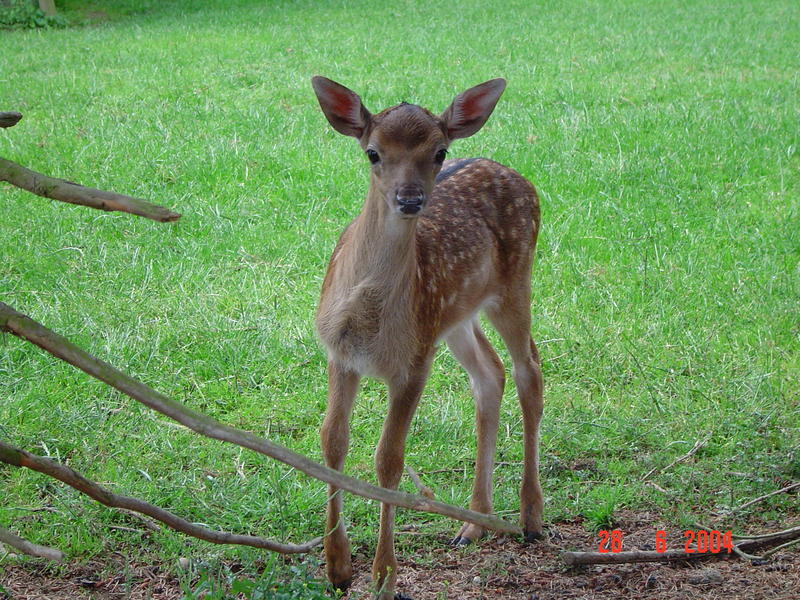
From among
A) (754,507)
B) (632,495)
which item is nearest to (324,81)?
(632,495)

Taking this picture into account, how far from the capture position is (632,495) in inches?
186

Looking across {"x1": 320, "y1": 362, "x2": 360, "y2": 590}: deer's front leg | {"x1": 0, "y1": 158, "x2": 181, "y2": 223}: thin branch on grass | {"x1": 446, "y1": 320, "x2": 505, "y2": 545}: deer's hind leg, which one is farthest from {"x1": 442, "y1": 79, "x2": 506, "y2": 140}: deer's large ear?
{"x1": 0, "y1": 158, "x2": 181, "y2": 223}: thin branch on grass

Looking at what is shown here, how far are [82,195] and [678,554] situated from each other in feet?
9.87

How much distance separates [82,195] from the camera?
6.95 ft

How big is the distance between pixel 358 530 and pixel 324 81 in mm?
1937

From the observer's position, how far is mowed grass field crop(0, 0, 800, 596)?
4719 mm

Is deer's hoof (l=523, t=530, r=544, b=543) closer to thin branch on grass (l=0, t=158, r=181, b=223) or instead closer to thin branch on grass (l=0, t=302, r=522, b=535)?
thin branch on grass (l=0, t=302, r=522, b=535)

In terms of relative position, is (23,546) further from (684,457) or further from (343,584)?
(684,457)

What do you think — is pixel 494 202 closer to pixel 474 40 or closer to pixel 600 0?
pixel 474 40

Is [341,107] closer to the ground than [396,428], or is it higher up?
higher up

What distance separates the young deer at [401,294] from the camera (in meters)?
3.97

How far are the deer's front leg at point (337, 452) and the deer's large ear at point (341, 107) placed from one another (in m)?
0.99
